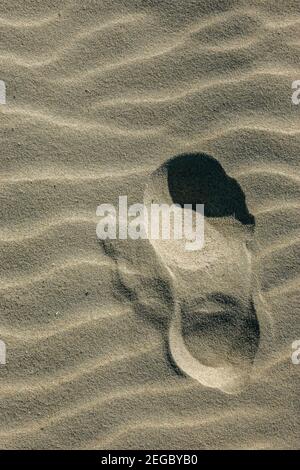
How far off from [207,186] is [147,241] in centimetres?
32

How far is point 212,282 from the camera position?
81.0 inches

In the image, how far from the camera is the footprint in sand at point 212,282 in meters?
2.05

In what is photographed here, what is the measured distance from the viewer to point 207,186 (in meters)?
2.07

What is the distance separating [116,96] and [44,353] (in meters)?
1.03

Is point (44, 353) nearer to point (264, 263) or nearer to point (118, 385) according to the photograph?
point (118, 385)

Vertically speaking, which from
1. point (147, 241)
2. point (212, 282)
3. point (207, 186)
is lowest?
point (212, 282)

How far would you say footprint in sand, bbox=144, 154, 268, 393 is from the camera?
2.05 metres

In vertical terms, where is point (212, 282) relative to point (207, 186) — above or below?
below

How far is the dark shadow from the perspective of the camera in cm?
206

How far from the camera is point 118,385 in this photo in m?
2.03

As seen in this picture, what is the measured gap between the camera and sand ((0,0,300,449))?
2033 mm

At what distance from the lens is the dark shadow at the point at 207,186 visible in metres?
2.06

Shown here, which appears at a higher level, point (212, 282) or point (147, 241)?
point (147, 241)

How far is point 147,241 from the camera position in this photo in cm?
205
